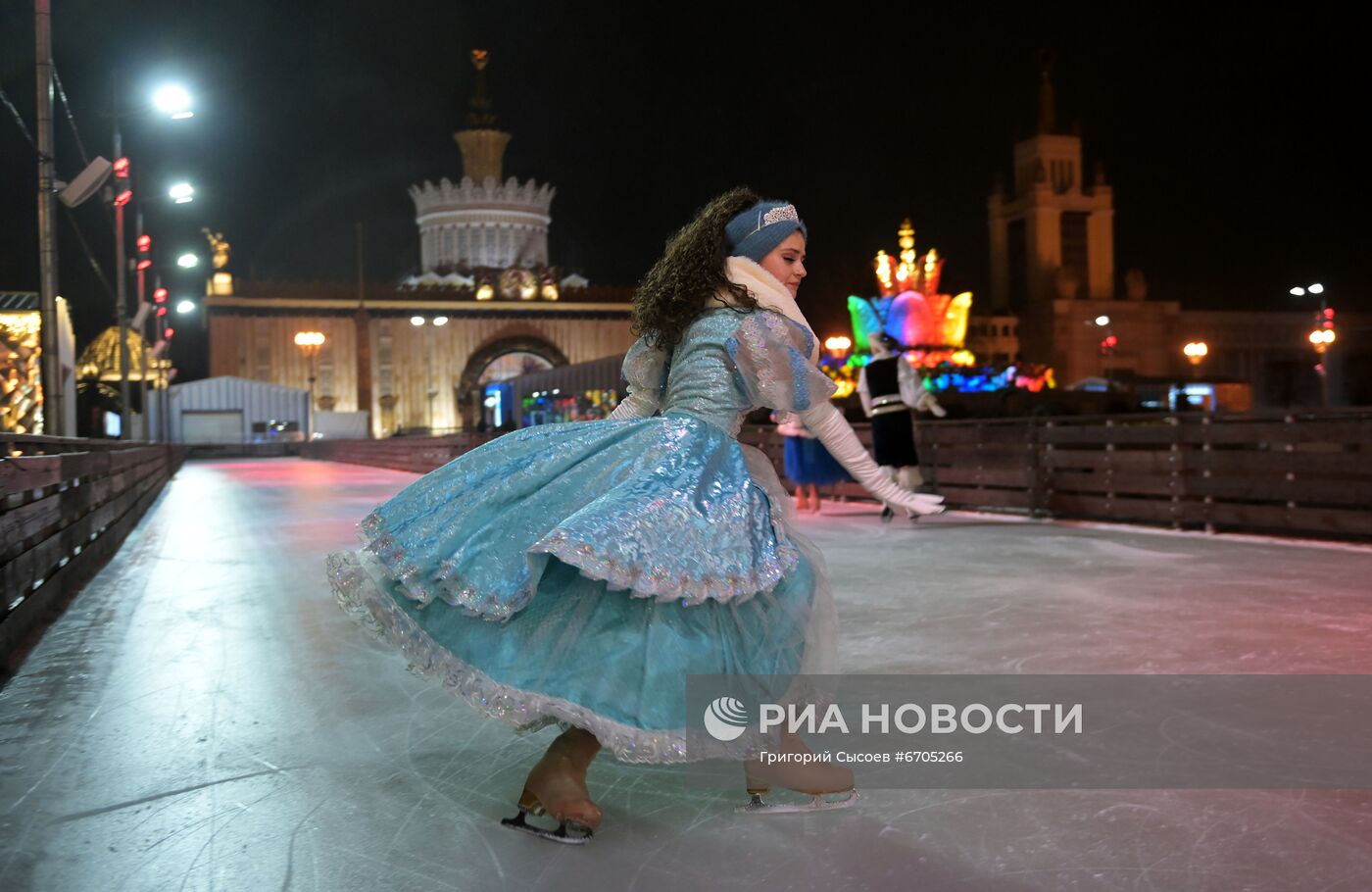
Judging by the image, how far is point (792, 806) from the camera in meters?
2.69

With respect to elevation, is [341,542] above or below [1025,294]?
below

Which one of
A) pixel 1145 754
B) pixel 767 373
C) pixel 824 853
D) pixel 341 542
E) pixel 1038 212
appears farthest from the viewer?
pixel 1038 212

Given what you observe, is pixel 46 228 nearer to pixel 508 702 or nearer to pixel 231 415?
pixel 508 702

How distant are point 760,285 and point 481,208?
6512 cm

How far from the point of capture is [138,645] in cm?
513

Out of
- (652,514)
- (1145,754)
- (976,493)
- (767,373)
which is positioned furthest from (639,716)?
(976,493)

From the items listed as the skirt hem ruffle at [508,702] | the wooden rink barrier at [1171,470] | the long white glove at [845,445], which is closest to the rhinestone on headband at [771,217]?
the long white glove at [845,445]

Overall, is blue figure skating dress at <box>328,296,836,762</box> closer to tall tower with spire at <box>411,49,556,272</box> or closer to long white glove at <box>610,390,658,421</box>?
long white glove at <box>610,390,658,421</box>

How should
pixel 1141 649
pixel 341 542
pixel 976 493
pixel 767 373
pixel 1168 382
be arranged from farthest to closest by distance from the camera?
pixel 1168 382, pixel 976 493, pixel 341 542, pixel 1141 649, pixel 767 373

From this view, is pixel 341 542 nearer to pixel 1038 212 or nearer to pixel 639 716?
pixel 639 716

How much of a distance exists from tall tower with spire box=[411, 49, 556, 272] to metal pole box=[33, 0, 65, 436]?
53706 millimetres

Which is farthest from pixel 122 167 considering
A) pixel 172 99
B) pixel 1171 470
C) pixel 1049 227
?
pixel 1049 227

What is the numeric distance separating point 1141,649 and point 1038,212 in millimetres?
67032

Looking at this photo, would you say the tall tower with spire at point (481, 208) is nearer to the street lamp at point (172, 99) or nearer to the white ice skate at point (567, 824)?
the street lamp at point (172, 99)
